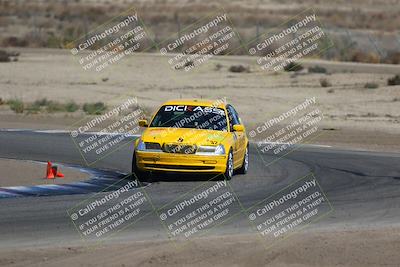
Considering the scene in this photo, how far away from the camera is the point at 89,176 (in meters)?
19.6

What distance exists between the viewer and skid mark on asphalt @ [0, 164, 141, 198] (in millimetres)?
16844

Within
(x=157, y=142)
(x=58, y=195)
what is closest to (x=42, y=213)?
(x=58, y=195)

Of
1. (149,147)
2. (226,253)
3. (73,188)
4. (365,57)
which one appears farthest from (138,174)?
(365,57)

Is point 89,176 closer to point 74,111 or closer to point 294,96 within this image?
point 74,111

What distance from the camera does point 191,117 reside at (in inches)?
778

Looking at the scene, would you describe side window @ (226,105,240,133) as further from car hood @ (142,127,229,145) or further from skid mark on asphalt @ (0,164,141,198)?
skid mark on asphalt @ (0,164,141,198)

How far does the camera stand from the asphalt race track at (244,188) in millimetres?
13750

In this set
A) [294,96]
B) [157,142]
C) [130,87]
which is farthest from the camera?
[130,87]

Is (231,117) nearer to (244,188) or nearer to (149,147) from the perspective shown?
(149,147)

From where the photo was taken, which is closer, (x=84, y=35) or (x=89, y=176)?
(x=89, y=176)

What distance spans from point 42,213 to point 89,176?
4918 mm

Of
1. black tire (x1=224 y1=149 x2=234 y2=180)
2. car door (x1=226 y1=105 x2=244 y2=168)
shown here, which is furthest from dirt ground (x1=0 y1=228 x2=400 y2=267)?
car door (x1=226 y1=105 x2=244 y2=168)

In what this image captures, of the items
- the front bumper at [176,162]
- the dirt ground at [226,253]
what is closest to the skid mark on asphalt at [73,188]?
the front bumper at [176,162]

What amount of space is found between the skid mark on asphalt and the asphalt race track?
35 centimetres
